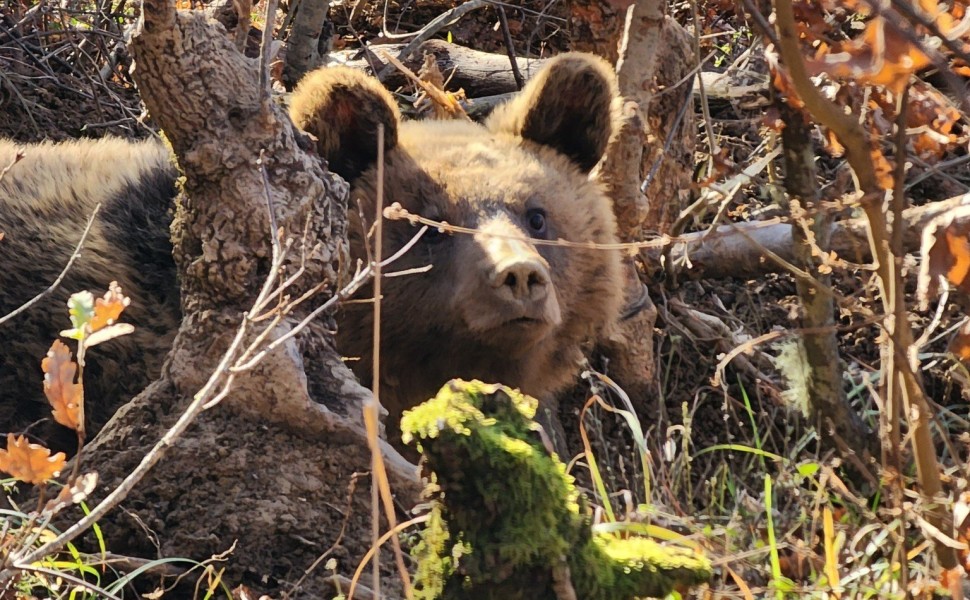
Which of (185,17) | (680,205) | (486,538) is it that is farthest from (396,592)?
(680,205)

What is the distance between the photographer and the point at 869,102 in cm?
350

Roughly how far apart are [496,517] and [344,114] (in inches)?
104

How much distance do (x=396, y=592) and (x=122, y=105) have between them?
454 cm

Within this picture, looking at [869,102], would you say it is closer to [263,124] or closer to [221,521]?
[263,124]

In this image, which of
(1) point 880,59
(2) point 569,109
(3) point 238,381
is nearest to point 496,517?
(1) point 880,59

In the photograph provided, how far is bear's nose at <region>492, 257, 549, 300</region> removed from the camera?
427cm

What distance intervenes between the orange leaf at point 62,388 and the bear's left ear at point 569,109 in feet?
9.98

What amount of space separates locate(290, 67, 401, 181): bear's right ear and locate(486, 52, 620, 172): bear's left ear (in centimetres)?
75

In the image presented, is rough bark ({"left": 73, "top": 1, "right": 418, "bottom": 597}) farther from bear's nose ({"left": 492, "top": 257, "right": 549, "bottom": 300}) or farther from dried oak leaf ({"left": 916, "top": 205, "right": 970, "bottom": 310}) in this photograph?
dried oak leaf ({"left": 916, "top": 205, "right": 970, "bottom": 310})

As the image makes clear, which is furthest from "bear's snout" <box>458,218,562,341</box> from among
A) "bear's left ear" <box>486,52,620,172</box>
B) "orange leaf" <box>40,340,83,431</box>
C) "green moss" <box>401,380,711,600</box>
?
"orange leaf" <box>40,340,83,431</box>

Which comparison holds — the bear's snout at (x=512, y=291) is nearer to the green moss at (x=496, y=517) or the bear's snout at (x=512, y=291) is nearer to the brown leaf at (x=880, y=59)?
the green moss at (x=496, y=517)

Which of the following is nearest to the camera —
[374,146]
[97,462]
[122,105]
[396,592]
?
[396,592]

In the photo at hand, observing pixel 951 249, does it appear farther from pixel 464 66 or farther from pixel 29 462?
pixel 464 66

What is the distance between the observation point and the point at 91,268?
15.3ft
